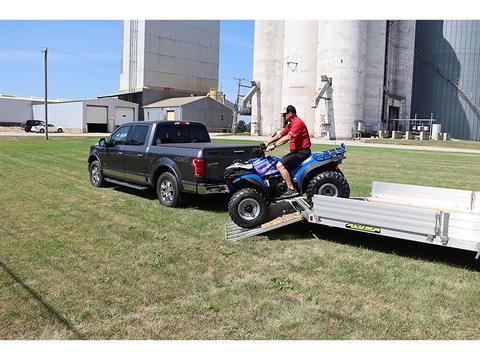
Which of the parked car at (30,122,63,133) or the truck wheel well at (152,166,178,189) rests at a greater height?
the parked car at (30,122,63,133)

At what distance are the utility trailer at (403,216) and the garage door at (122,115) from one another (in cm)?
6424

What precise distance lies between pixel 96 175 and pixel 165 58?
6227 centimetres

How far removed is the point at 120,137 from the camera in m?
12.3

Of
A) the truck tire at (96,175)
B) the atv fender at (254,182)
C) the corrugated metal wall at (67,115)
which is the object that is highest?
the corrugated metal wall at (67,115)

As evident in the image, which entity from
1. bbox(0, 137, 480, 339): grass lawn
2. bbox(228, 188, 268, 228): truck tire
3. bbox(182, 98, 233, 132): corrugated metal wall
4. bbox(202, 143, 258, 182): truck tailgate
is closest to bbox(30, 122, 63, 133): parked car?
bbox(182, 98, 233, 132): corrugated metal wall

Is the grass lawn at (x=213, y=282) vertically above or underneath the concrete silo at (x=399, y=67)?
underneath

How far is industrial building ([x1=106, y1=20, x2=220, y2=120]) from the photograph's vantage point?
7000 cm

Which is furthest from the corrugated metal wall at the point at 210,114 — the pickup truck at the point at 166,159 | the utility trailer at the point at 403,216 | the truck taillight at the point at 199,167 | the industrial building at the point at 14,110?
the utility trailer at the point at 403,216

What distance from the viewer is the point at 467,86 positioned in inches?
2329

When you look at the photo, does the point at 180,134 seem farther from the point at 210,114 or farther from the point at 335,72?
the point at 210,114

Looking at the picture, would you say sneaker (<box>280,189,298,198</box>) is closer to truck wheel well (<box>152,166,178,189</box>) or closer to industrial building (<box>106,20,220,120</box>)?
truck wheel well (<box>152,166,178,189</box>)

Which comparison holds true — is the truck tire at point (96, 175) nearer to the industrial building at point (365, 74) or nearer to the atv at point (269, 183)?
the atv at point (269, 183)

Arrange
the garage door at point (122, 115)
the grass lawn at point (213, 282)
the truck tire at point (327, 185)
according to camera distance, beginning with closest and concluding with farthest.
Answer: the grass lawn at point (213, 282)
the truck tire at point (327, 185)
the garage door at point (122, 115)

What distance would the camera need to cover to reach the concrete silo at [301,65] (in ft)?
176
